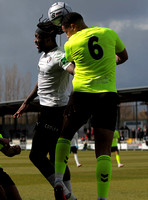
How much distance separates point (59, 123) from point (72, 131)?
0.87 metres

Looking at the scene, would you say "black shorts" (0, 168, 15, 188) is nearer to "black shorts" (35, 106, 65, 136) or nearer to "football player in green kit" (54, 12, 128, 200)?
"football player in green kit" (54, 12, 128, 200)

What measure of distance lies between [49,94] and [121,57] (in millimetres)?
1121

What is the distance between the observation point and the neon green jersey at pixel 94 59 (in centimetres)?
471

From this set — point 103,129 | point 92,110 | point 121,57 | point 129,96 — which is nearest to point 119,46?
point 121,57

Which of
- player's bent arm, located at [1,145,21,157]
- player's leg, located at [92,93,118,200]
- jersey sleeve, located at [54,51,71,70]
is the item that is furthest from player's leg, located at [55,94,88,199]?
jersey sleeve, located at [54,51,71,70]

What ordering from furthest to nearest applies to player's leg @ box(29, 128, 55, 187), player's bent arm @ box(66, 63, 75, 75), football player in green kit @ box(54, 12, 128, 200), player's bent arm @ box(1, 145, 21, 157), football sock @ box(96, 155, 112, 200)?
player's leg @ box(29, 128, 55, 187) → player's bent arm @ box(66, 63, 75, 75) → player's bent arm @ box(1, 145, 21, 157) → football player in green kit @ box(54, 12, 128, 200) → football sock @ box(96, 155, 112, 200)

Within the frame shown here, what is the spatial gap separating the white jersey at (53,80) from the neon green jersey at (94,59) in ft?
2.69

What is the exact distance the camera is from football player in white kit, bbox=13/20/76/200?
5.60 m

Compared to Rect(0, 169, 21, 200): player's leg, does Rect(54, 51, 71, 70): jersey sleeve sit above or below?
above

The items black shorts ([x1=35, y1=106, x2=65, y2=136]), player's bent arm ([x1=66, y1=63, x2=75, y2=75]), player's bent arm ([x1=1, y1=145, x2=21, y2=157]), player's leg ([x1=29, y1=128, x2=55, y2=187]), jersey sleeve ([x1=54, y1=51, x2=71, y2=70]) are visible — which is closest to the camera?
player's bent arm ([x1=1, y1=145, x2=21, y2=157])

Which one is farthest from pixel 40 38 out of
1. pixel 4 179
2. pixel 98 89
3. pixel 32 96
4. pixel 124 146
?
pixel 124 146

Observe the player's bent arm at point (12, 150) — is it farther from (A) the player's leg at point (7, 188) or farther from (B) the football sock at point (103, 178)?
(B) the football sock at point (103, 178)

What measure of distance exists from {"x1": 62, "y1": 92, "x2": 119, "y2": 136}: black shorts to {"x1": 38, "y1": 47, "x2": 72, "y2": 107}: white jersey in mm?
879

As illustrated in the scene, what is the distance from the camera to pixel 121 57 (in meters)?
5.09
